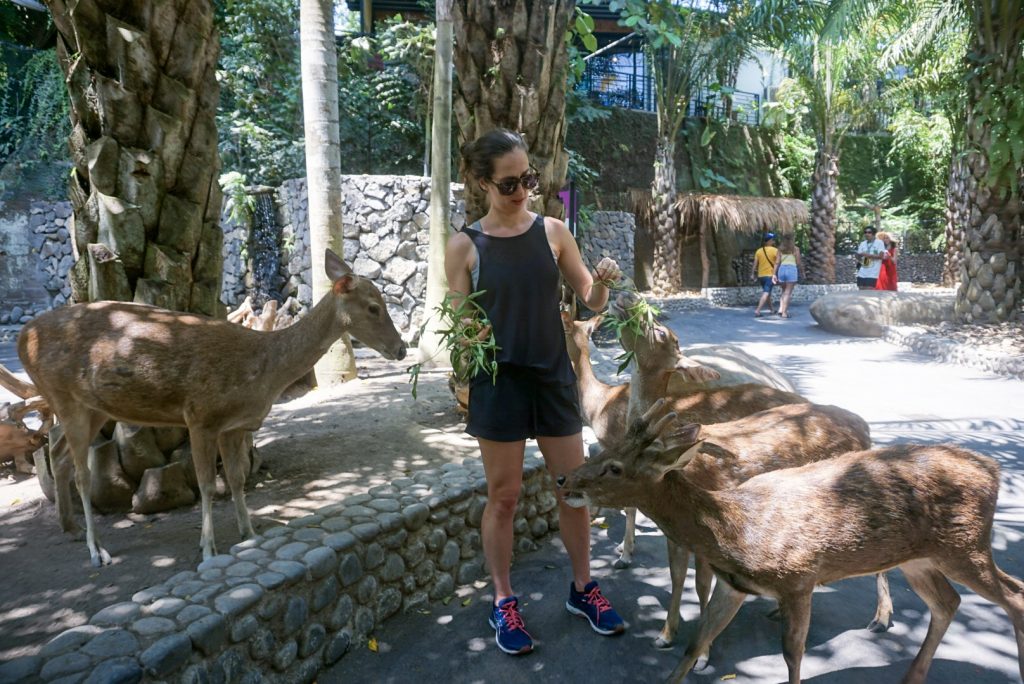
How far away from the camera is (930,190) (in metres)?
28.5

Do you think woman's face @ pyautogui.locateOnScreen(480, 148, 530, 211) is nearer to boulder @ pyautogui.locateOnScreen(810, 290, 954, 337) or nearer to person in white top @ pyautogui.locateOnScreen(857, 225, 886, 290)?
boulder @ pyautogui.locateOnScreen(810, 290, 954, 337)

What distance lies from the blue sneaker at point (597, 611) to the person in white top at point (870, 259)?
591 inches

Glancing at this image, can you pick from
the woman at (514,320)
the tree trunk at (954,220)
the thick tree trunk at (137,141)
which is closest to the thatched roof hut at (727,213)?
the tree trunk at (954,220)

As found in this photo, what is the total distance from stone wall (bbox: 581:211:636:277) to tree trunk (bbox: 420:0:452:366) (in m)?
11.8

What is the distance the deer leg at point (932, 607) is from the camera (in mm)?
3160

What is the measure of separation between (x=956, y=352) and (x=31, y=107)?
1974cm

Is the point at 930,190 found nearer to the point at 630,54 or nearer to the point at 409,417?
the point at 630,54

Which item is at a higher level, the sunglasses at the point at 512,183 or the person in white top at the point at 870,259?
the sunglasses at the point at 512,183

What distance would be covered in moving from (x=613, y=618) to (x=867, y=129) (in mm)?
32710

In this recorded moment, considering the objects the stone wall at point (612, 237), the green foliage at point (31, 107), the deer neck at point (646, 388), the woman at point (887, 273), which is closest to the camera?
the deer neck at point (646, 388)

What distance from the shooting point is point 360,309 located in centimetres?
411

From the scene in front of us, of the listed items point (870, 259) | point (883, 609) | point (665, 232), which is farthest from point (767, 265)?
point (883, 609)

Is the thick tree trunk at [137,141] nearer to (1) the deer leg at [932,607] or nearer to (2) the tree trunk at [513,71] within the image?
(2) the tree trunk at [513,71]

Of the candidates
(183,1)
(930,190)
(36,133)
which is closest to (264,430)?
(183,1)
